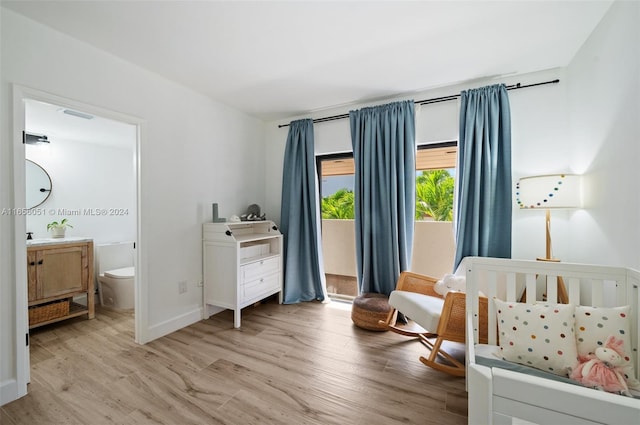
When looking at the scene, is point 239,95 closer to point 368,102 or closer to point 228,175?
point 228,175

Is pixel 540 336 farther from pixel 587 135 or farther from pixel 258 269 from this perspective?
pixel 258 269

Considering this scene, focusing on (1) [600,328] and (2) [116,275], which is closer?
(1) [600,328]

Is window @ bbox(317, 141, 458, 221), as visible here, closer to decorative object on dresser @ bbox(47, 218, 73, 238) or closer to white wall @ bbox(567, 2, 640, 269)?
white wall @ bbox(567, 2, 640, 269)

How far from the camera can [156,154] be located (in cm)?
233

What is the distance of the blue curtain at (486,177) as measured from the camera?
2279 mm

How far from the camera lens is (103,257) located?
3271 mm

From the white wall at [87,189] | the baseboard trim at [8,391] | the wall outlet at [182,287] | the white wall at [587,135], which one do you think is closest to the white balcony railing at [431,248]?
the white wall at [587,135]

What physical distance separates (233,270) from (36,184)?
107 inches

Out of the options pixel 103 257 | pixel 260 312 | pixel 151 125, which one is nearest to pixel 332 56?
pixel 151 125

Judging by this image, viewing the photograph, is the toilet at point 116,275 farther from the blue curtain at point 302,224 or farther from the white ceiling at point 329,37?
the white ceiling at point 329,37

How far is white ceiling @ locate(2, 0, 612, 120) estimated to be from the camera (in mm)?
1554

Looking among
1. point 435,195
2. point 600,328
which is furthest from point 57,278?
point 600,328

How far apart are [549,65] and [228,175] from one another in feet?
10.8

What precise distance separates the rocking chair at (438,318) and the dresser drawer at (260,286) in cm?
141
